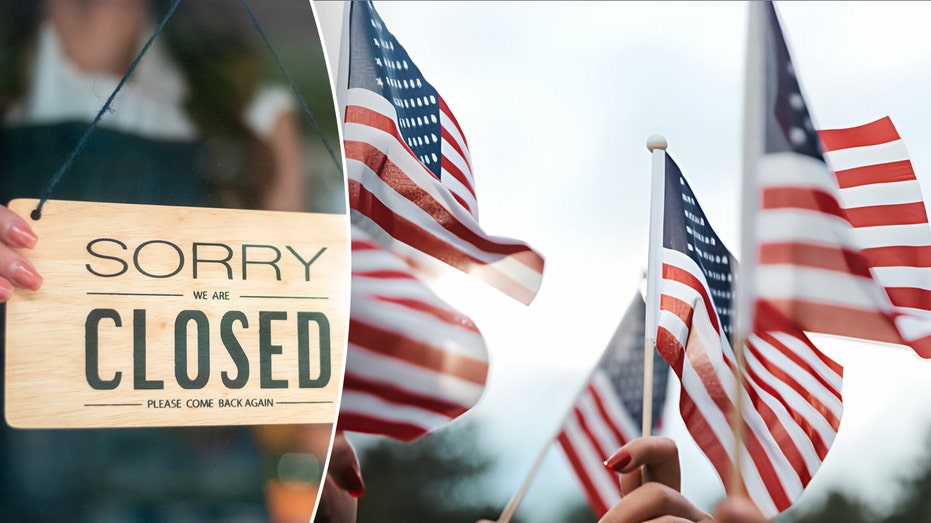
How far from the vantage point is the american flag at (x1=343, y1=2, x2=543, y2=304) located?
11.9 feet

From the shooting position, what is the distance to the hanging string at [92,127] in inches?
95.8

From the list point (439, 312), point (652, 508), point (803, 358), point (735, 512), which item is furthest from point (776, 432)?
point (735, 512)

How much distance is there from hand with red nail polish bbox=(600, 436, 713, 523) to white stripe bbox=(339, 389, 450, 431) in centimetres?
66

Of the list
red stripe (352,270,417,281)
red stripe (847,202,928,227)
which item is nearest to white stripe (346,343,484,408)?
red stripe (352,270,417,281)

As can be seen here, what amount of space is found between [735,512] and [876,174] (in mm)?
2338

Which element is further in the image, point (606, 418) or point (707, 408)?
point (606, 418)

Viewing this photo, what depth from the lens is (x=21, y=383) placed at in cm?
237

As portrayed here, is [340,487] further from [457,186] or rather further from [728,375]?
[728,375]

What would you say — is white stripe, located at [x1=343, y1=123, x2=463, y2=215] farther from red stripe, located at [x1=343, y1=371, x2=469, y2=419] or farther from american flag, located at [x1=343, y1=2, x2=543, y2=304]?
red stripe, located at [x1=343, y1=371, x2=469, y2=419]

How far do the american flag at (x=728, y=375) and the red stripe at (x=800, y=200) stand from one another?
1.10 metres

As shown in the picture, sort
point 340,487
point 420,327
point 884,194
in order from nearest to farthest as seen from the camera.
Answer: point 340,487 < point 420,327 < point 884,194

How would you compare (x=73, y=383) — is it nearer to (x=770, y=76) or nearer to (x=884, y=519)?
(x=770, y=76)

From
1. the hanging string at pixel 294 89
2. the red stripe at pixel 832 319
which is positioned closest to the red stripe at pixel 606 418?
the red stripe at pixel 832 319

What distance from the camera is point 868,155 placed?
398 cm
